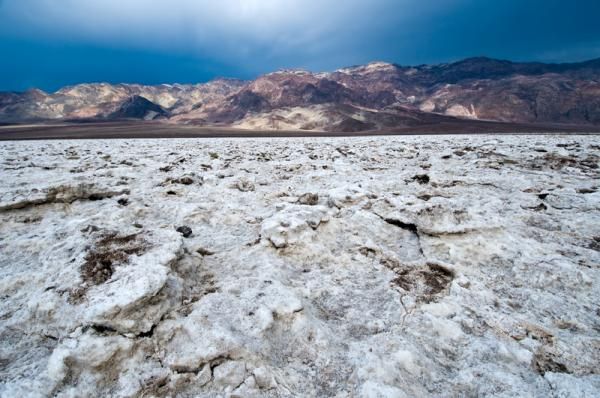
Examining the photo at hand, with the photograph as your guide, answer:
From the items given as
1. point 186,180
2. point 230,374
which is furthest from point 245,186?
point 230,374

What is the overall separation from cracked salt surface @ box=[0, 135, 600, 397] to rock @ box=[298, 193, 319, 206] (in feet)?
0.10

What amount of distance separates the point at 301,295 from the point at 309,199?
195 centimetres

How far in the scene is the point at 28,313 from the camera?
6.06 ft

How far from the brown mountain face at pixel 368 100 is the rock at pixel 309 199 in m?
60.3

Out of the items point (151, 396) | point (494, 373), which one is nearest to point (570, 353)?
point (494, 373)

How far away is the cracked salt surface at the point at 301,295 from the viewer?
1543mm

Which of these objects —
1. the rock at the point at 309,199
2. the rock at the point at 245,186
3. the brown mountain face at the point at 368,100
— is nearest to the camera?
the rock at the point at 309,199

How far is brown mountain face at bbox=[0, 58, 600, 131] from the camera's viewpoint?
235 ft

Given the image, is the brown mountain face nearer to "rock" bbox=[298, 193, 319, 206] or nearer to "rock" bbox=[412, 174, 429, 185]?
"rock" bbox=[412, 174, 429, 185]

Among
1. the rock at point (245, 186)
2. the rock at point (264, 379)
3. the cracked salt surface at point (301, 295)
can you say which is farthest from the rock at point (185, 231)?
the rock at point (264, 379)

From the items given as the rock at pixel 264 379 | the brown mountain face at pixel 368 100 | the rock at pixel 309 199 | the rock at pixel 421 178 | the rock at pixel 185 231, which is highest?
the brown mountain face at pixel 368 100

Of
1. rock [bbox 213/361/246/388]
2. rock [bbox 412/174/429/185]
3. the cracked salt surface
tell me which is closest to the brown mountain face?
rock [bbox 412/174/429/185]

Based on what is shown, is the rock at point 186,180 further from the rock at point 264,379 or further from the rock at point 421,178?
the rock at point 264,379

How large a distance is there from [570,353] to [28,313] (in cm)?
289
